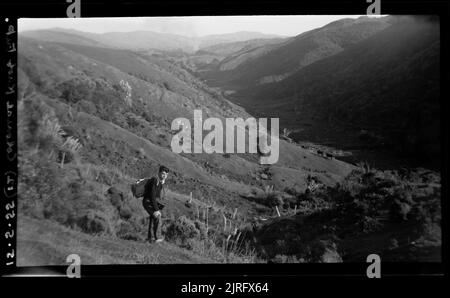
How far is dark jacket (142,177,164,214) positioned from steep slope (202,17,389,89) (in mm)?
2064

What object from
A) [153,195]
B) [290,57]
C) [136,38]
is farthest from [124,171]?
[290,57]

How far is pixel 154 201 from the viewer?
645 cm

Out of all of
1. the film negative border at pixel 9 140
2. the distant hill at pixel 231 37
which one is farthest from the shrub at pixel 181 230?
the distant hill at pixel 231 37

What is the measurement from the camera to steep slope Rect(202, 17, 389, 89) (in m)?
6.92

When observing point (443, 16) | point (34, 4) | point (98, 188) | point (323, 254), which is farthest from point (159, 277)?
point (443, 16)

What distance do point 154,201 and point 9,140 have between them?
7.16 feet

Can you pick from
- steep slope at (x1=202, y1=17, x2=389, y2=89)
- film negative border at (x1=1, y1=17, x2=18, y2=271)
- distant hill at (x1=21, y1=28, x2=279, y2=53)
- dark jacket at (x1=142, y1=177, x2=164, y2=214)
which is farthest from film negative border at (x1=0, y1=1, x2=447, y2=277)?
steep slope at (x1=202, y1=17, x2=389, y2=89)

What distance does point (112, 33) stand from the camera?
21.0 feet

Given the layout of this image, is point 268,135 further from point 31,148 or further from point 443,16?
point 31,148

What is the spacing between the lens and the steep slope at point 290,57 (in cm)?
692

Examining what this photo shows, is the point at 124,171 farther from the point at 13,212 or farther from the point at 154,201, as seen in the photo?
the point at 13,212

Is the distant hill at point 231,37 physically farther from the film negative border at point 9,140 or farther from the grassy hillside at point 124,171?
the film negative border at point 9,140

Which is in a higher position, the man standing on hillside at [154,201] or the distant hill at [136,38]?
the distant hill at [136,38]

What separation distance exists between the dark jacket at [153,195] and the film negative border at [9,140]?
71.2 inches
